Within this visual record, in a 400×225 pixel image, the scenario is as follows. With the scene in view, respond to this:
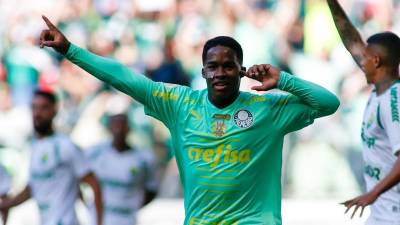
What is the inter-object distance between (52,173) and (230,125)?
11.7 ft

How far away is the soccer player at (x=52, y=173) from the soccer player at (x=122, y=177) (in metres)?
1.02

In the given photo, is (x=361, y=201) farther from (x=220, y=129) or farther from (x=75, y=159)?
(x=75, y=159)

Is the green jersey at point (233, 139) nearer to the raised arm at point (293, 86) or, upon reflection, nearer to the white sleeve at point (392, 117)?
the raised arm at point (293, 86)

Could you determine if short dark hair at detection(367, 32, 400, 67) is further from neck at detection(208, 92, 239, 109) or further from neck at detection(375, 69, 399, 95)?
neck at detection(208, 92, 239, 109)

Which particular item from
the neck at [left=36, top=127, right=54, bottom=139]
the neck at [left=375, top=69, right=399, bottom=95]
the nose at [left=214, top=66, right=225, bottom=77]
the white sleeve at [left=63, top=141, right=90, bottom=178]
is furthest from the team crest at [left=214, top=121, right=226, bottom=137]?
the neck at [left=36, top=127, right=54, bottom=139]

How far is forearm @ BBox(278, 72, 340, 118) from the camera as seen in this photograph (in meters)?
6.19

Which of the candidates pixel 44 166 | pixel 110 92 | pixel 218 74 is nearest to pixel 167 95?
pixel 218 74

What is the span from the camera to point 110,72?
248 inches

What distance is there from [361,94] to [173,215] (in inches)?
A: 127

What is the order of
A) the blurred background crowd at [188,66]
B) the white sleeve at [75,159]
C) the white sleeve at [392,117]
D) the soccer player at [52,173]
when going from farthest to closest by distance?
1. the blurred background crowd at [188,66]
2. the white sleeve at [75,159]
3. the soccer player at [52,173]
4. the white sleeve at [392,117]

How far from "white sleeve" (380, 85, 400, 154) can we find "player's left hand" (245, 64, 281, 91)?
1.04m

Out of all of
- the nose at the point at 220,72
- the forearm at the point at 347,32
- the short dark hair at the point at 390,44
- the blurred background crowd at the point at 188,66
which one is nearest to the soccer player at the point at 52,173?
the forearm at the point at 347,32

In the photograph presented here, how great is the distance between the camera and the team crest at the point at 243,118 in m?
6.34

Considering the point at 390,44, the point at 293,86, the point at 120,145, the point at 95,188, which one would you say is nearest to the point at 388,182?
the point at 293,86
